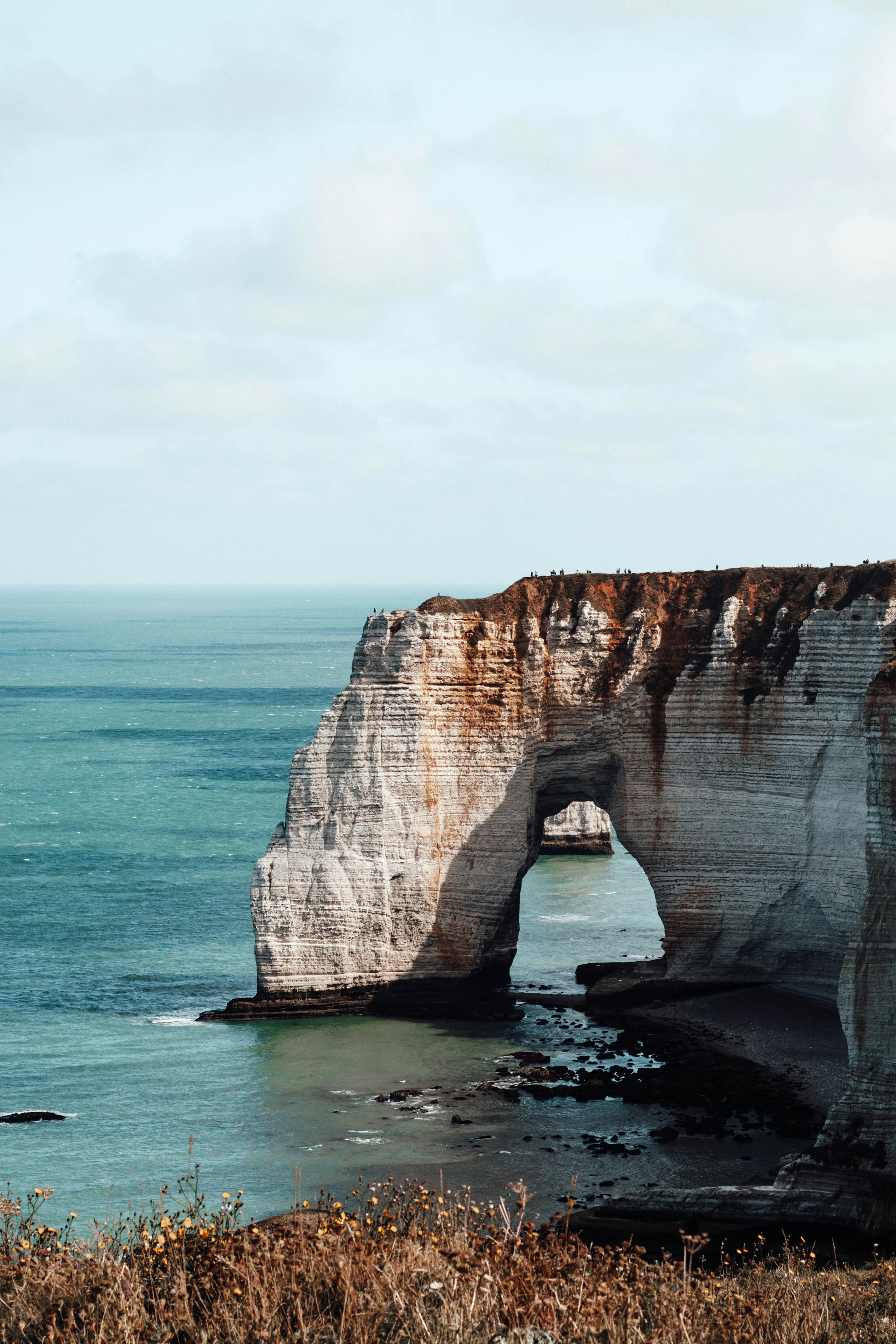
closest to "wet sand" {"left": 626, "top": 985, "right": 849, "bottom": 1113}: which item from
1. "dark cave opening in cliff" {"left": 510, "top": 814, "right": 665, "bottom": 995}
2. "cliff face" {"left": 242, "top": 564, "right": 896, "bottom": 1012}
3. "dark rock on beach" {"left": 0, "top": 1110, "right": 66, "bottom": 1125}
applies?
"cliff face" {"left": 242, "top": 564, "right": 896, "bottom": 1012}

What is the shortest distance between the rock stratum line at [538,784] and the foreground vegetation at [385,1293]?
22509 mm

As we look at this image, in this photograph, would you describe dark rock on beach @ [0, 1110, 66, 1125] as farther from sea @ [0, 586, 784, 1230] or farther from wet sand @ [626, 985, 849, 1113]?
wet sand @ [626, 985, 849, 1113]

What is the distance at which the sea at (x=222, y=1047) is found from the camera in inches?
1195

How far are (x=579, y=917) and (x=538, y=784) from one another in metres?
13.6

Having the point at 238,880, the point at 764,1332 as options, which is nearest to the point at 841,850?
the point at 764,1332

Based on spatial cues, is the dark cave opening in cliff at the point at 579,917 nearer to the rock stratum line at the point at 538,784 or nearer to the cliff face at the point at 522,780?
the rock stratum line at the point at 538,784

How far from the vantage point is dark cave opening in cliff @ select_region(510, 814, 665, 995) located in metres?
47.5

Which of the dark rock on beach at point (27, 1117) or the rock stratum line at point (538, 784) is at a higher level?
the rock stratum line at point (538, 784)

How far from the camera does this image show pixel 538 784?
43.2 metres

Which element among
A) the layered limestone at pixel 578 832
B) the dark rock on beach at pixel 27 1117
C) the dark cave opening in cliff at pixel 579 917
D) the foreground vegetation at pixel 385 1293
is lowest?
the dark rock on beach at pixel 27 1117

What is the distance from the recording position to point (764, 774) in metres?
39.3

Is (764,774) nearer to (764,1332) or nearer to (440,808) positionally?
(440,808)

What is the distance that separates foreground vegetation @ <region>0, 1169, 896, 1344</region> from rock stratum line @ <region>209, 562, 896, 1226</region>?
22509mm

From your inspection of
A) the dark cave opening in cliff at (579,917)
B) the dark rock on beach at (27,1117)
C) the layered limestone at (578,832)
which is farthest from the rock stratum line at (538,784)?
the layered limestone at (578,832)
